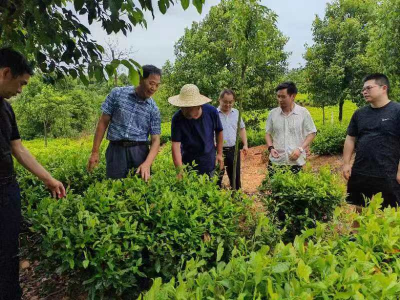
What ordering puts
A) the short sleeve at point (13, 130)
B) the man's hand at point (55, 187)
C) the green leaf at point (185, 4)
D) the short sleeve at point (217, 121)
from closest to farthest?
the green leaf at point (185, 4) < the short sleeve at point (13, 130) < the man's hand at point (55, 187) < the short sleeve at point (217, 121)

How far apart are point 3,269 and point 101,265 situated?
0.72 meters

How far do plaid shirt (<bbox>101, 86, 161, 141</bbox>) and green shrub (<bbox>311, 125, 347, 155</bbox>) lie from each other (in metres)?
7.92

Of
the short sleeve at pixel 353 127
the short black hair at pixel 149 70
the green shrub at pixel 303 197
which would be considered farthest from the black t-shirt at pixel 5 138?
the short sleeve at pixel 353 127

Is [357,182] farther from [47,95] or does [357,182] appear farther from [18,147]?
[47,95]

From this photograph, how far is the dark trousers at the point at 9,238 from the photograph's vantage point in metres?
2.27

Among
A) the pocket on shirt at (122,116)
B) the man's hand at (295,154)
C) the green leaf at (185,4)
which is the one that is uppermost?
the green leaf at (185,4)

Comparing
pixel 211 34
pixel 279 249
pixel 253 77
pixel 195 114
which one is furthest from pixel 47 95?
pixel 279 249

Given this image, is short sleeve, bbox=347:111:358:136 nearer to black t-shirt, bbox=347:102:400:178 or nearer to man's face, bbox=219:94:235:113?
black t-shirt, bbox=347:102:400:178

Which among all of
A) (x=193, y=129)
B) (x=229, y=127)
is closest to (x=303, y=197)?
(x=193, y=129)

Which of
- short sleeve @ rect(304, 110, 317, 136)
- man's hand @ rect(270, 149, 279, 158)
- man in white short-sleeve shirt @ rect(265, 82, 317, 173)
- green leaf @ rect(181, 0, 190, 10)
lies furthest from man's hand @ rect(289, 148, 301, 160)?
green leaf @ rect(181, 0, 190, 10)

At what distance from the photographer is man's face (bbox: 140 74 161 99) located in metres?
3.22

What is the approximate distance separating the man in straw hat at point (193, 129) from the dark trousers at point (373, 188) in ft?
4.85

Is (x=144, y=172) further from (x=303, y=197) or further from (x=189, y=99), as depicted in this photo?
(x=303, y=197)

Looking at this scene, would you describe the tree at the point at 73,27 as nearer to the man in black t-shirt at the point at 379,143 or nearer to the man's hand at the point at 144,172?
the man's hand at the point at 144,172
